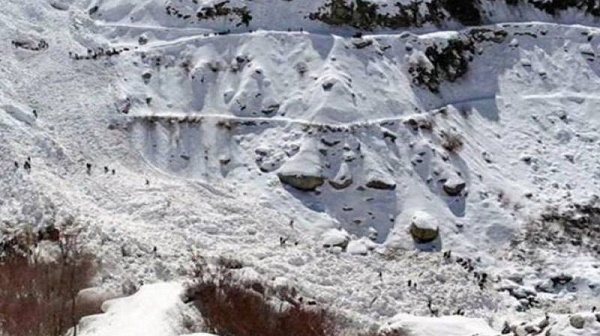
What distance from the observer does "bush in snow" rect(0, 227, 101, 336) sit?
13.7 metres

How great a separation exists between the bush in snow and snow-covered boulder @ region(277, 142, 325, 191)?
713 cm

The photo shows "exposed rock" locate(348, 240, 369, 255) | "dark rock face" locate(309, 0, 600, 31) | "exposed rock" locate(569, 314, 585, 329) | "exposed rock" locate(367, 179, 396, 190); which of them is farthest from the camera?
"dark rock face" locate(309, 0, 600, 31)

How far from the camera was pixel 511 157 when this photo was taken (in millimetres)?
27188

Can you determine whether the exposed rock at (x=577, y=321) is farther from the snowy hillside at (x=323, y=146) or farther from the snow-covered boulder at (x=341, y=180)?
the snow-covered boulder at (x=341, y=180)

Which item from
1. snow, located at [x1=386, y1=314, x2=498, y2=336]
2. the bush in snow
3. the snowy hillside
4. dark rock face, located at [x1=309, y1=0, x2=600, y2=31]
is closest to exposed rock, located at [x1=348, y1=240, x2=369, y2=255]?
the snowy hillside

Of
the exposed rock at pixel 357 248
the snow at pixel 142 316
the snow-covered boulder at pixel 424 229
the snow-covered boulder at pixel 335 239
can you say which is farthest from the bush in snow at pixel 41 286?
the snow-covered boulder at pixel 424 229

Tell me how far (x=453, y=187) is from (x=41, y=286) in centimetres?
1373

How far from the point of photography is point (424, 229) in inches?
918

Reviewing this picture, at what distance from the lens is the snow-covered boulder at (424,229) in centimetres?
2334

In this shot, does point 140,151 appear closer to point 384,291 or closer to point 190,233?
point 190,233

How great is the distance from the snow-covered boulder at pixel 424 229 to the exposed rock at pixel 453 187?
175 centimetres

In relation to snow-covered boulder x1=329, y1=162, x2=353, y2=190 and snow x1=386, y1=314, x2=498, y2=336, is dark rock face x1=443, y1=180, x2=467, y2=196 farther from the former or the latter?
snow x1=386, y1=314, x2=498, y2=336

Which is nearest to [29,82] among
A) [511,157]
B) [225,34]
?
[225,34]

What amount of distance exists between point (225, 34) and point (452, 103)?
883cm
